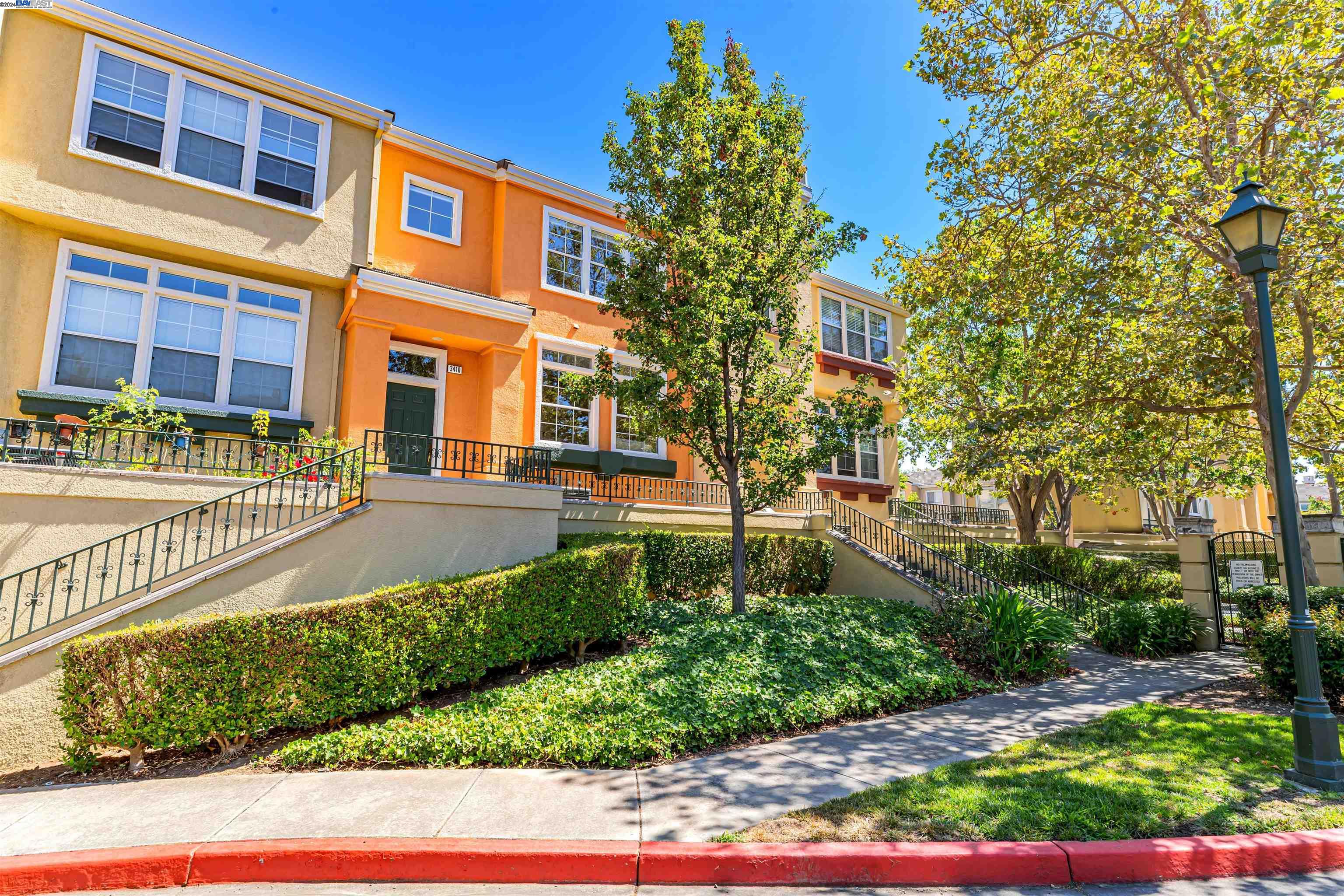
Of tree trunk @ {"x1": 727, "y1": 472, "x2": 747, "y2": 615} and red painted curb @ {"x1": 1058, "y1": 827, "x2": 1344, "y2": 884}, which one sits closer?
red painted curb @ {"x1": 1058, "y1": 827, "x2": 1344, "y2": 884}

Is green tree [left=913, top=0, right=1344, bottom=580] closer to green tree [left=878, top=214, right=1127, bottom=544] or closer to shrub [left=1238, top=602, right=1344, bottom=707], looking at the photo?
green tree [left=878, top=214, right=1127, bottom=544]

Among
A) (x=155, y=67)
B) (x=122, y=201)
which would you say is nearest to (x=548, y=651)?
(x=122, y=201)

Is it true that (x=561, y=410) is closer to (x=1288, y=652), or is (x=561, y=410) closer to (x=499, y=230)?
(x=499, y=230)

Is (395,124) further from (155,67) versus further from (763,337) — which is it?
(763,337)

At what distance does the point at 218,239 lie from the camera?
11398 mm

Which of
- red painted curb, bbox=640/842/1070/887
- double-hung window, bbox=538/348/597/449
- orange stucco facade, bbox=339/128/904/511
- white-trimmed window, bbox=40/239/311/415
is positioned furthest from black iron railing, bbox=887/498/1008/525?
white-trimmed window, bbox=40/239/311/415

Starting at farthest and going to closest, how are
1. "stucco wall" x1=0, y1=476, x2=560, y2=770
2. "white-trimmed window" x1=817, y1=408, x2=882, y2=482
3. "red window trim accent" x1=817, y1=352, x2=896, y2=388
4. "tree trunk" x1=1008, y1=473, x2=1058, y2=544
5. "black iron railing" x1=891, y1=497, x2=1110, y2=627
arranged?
"white-trimmed window" x1=817, y1=408, x2=882, y2=482 < "red window trim accent" x1=817, y1=352, x2=896, y2=388 < "tree trunk" x1=1008, y1=473, x2=1058, y2=544 < "black iron railing" x1=891, y1=497, x2=1110, y2=627 < "stucco wall" x1=0, y1=476, x2=560, y2=770

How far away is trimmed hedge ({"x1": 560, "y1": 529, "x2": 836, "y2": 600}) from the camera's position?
11883mm

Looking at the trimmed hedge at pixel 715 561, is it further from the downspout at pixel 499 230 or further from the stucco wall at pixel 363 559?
the downspout at pixel 499 230

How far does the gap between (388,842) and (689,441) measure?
768 cm

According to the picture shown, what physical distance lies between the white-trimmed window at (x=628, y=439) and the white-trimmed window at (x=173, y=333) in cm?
640

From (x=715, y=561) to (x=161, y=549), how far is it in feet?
27.6

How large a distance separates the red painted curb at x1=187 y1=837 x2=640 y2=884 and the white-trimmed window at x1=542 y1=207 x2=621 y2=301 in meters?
12.2

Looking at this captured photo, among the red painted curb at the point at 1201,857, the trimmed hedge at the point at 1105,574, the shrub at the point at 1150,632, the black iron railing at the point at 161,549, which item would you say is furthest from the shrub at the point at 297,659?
the trimmed hedge at the point at 1105,574
